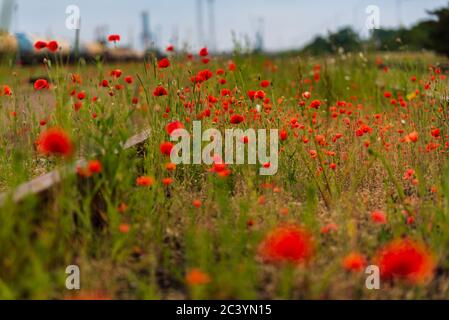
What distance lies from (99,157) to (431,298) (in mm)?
1727

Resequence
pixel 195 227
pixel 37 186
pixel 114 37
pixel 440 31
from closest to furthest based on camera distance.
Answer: pixel 37 186
pixel 195 227
pixel 114 37
pixel 440 31

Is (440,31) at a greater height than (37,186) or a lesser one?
greater

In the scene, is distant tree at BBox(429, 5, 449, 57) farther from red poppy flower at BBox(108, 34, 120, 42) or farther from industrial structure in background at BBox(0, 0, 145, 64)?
red poppy flower at BBox(108, 34, 120, 42)

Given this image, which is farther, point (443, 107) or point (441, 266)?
point (443, 107)

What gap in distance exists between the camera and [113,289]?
275 cm

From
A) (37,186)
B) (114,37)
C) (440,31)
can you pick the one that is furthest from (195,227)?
(440,31)

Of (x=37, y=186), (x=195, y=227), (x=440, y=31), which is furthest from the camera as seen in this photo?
(x=440, y=31)

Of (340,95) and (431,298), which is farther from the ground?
(340,95)

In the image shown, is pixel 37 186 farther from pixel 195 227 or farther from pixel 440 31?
pixel 440 31

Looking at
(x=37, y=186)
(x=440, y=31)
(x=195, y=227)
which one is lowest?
(x=195, y=227)

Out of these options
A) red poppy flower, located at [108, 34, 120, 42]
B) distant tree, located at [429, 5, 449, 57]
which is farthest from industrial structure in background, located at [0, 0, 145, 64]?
distant tree, located at [429, 5, 449, 57]

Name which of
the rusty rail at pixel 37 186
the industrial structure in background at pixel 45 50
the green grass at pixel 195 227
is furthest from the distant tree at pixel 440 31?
the rusty rail at pixel 37 186

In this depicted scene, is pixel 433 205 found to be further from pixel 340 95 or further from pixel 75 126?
pixel 340 95
